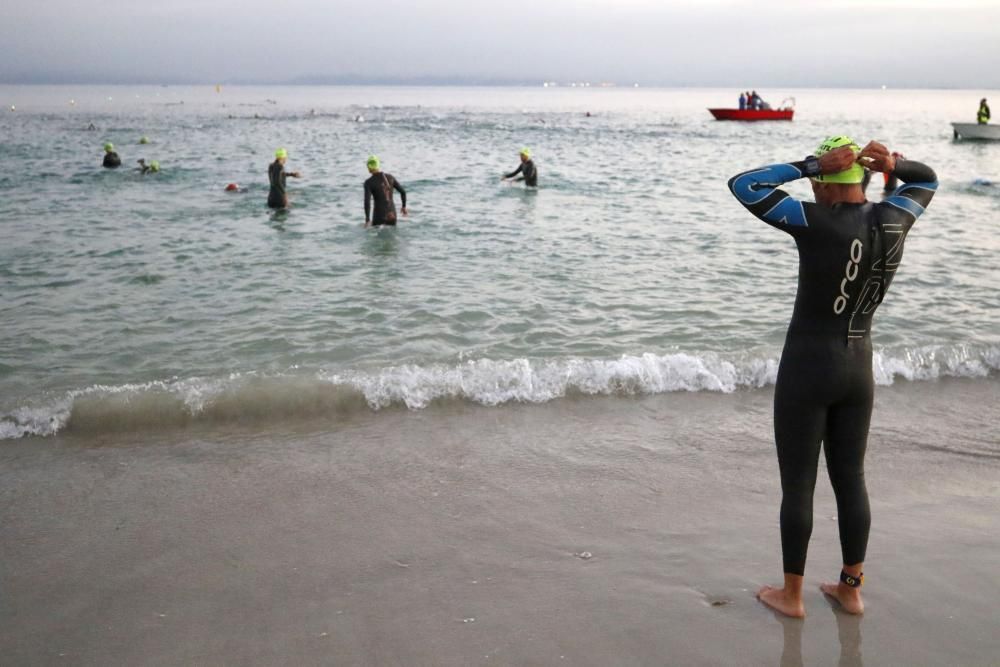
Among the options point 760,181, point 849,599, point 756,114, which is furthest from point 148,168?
point 756,114

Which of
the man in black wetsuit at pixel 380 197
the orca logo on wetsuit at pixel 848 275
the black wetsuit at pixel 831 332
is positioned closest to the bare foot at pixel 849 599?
the black wetsuit at pixel 831 332

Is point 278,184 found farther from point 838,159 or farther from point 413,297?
point 838,159

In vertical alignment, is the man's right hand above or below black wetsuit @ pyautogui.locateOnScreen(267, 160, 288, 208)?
above

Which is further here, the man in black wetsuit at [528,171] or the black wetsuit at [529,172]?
the black wetsuit at [529,172]

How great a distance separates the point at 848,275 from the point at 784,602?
1.39 m

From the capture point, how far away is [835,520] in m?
4.34

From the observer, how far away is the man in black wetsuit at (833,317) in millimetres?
3123

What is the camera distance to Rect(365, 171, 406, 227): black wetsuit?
1384cm

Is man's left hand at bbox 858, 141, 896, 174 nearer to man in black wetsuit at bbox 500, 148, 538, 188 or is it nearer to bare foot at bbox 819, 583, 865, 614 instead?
bare foot at bbox 819, 583, 865, 614

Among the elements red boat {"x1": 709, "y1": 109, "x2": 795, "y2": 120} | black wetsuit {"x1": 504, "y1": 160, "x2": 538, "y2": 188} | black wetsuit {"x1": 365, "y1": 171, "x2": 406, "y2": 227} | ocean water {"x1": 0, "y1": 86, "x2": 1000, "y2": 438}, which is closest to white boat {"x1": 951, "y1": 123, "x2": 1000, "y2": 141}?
ocean water {"x1": 0, "y1": 86, "x2": 1000, "y2": 438}

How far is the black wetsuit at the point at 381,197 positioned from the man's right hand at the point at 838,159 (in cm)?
1123

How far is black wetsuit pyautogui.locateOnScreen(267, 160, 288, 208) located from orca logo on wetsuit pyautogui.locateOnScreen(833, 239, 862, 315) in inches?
562

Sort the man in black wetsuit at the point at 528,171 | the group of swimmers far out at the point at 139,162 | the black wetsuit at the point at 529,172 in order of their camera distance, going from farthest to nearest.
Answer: the group of swimmers far out at the point at 139,162, the black wetsuit at the point at 529,172, the man in black wetsuit at the point at 528,171

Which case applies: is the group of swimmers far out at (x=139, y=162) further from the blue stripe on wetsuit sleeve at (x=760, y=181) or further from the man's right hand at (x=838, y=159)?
the man's right hand at (x=838, y=159)
